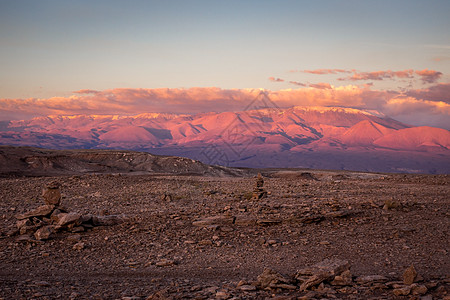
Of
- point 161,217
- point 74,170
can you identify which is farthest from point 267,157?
point 161,217

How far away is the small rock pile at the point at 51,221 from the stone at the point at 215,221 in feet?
9.19

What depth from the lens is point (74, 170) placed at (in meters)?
54.6

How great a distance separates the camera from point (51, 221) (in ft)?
39.3

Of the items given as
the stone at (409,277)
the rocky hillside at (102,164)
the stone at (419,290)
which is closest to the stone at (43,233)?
the stone at (409,277)

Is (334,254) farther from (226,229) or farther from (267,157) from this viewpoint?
(267,157)

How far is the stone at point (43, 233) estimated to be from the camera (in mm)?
10445

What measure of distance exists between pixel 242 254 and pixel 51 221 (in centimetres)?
670

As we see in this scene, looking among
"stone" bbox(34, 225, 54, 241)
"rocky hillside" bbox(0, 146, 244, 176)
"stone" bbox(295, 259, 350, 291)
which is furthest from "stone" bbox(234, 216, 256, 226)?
"rocky hillside" bbox(0, 146, 244, 176)

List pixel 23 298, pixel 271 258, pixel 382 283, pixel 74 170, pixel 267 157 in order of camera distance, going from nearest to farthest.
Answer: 1. pixel 23 298
2. pixel 382 283
3. pixel 271 258
4. pixel 74 170
5. pixel 267 157

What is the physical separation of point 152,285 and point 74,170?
5170cm

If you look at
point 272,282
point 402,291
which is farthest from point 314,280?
point 402,291

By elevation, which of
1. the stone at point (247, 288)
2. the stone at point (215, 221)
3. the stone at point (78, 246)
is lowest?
the stone at point (78, 246)

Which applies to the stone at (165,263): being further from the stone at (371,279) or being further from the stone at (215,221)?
the stone at (371,279)

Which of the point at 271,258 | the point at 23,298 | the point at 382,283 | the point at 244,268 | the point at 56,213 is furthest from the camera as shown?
the point at 56,213
